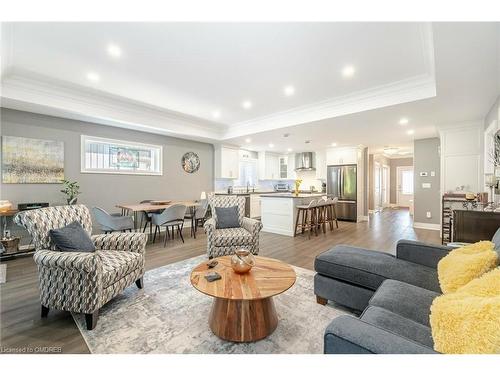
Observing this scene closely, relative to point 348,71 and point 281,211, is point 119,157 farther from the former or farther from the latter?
point 348,71

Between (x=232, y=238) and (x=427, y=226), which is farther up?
(x=232, y=238)

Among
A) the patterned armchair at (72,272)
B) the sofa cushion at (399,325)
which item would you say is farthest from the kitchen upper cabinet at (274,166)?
the sofa cushion at (399,325)

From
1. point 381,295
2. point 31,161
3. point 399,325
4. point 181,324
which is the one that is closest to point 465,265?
point 381,295

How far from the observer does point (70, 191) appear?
4.25 metres

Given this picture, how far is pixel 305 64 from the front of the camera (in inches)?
119

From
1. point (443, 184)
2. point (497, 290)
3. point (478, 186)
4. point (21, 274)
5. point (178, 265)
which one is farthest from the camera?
point (443, 184)

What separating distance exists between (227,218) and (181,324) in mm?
1924

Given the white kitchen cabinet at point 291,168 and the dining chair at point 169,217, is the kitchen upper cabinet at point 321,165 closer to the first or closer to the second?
the white kitchen cabinet at point 291,168

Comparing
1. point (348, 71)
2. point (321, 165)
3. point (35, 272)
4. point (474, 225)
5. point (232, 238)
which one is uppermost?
point (348, 71)

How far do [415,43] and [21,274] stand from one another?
5520mm

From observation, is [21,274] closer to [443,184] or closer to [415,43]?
[415,43]
